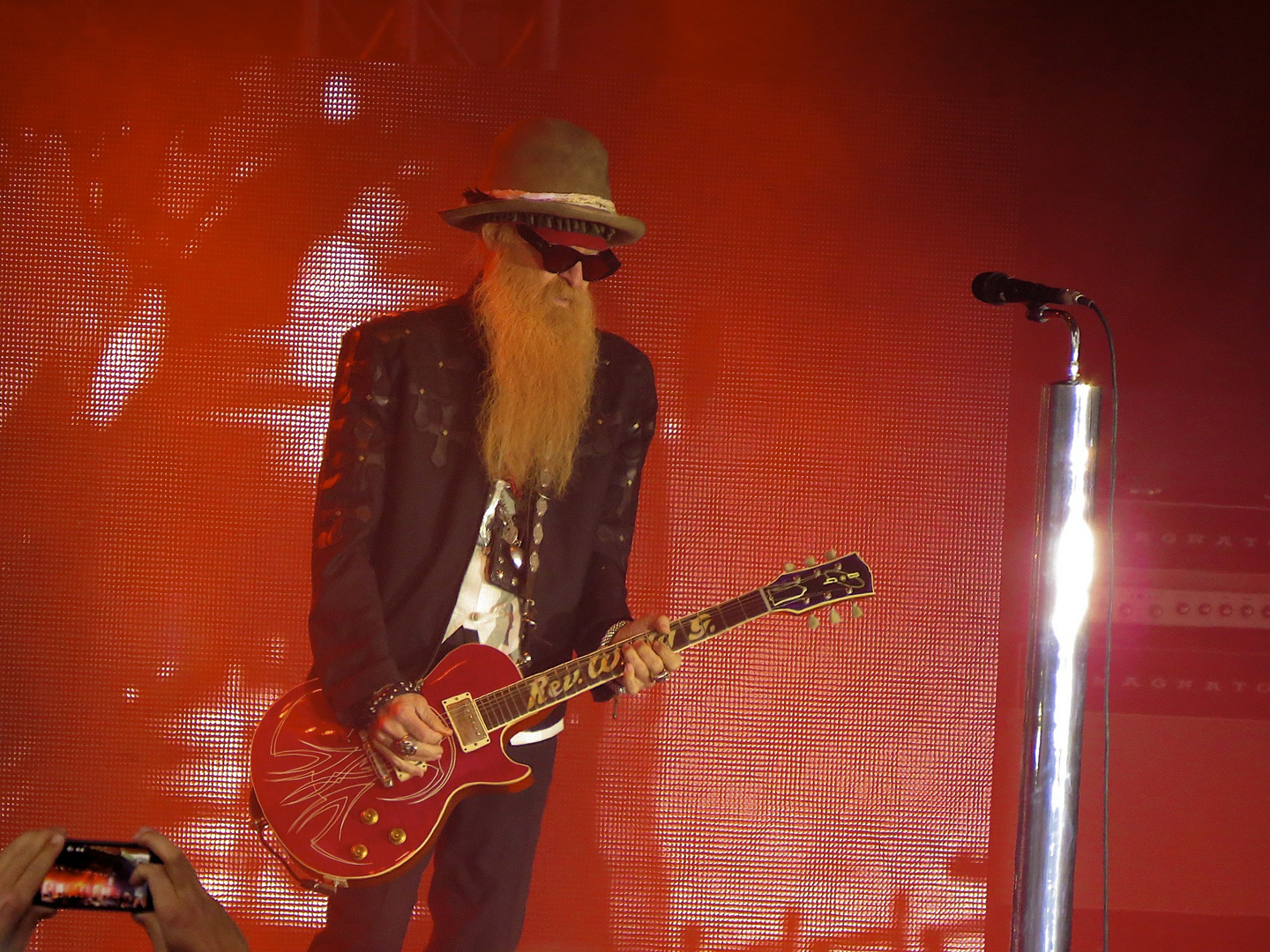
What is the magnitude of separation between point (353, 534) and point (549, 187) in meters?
0.87

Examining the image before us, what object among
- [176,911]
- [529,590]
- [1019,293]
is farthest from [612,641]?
[176,911]

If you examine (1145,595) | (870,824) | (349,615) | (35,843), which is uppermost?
(1145,595)

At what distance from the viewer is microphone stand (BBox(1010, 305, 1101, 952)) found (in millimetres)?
1954

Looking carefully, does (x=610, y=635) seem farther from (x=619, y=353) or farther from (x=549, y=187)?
(x=549, y=187)

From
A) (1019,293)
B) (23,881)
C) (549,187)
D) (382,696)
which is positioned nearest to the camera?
(23,881)

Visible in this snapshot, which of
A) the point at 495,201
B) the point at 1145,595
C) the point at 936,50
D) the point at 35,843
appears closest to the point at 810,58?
the point at 936,50

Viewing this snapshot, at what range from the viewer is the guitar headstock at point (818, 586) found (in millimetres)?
2570

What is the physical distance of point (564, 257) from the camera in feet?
8.02

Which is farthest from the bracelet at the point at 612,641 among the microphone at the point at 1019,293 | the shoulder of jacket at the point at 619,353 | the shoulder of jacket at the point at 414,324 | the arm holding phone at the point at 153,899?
the arm holding phone at the point at 153,899

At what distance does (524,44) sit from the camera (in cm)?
391

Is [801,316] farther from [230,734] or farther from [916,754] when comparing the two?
[230,734]

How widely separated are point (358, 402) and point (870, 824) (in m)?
2.26

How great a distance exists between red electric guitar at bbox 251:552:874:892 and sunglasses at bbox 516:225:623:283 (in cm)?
85

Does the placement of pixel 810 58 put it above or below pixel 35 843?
above
